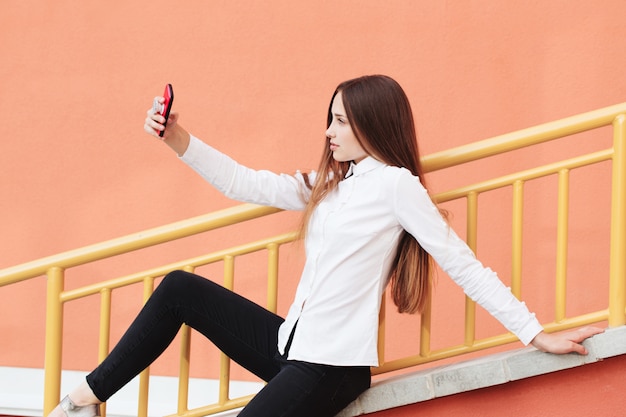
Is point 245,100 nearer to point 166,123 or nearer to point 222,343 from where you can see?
point 166,123

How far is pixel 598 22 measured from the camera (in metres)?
3.51

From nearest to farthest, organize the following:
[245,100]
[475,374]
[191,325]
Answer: [475,374] → [191,325] → [245,100]

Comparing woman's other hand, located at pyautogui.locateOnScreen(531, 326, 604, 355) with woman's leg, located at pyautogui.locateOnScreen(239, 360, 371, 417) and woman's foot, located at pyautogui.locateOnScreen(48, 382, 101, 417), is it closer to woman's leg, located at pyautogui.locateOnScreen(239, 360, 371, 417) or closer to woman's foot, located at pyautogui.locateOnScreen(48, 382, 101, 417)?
woman's leg, located at pyautogui.locateOnScreen(239, 360, 371, 417)

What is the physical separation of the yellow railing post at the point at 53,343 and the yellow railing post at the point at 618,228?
1.45 meters

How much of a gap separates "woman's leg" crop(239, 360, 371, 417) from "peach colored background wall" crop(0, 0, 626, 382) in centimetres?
170

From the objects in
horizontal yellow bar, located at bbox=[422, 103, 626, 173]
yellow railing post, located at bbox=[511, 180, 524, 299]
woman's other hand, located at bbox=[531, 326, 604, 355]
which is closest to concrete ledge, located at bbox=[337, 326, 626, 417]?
woman's other hand, located at bbox=[531, 326, 604, 355]

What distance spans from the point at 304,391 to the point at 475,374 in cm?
42

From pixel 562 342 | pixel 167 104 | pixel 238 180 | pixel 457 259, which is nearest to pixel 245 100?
pixel 238 180

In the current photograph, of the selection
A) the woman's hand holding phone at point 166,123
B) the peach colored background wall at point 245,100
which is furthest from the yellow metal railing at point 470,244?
the peach colored background wall at point 245,100

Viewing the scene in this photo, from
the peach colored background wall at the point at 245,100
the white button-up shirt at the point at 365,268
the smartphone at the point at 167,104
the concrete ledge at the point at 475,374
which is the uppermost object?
the peach colored background wall at the point at 245,100

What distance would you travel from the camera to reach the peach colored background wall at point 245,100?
11.7ft

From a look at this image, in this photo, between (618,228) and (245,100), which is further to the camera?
(245,100)

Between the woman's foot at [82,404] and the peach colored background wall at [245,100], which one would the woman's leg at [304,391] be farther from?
the peach colored background wall at [245,100]

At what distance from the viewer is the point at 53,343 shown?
2.39 m
